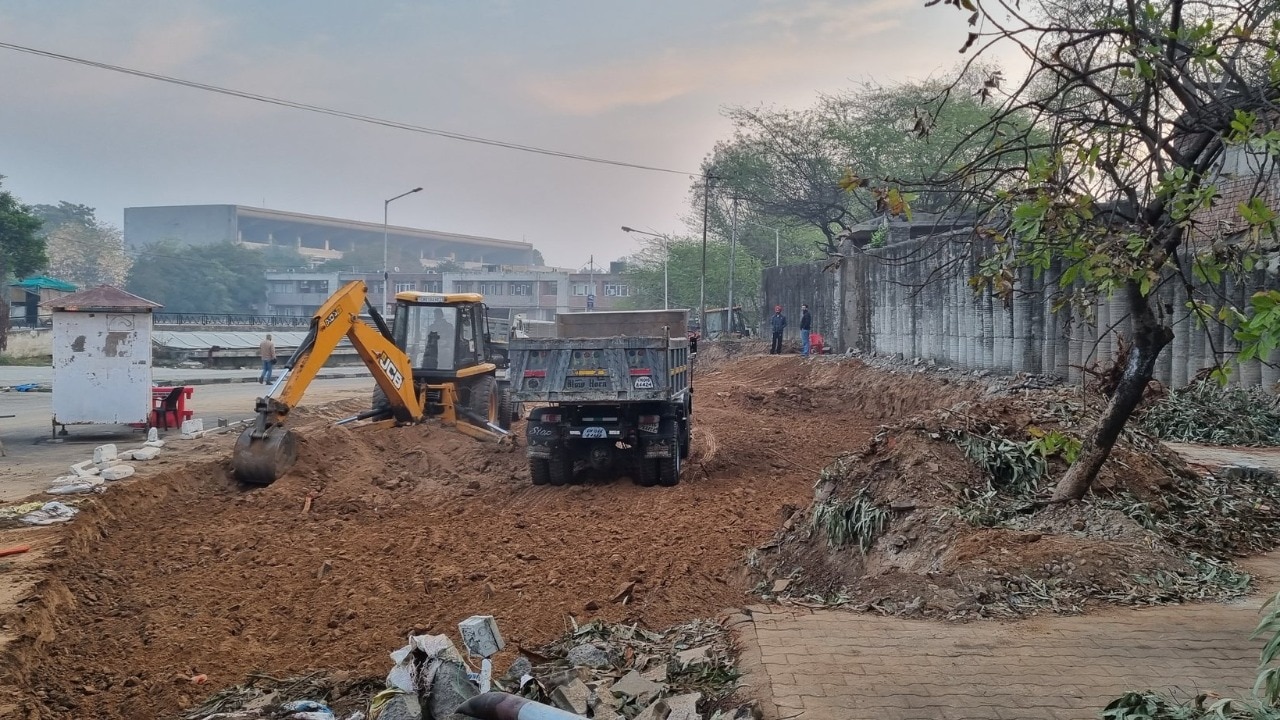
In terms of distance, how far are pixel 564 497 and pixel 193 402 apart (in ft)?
51.9

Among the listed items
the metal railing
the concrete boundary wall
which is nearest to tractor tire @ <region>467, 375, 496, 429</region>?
the concrete boundary wall

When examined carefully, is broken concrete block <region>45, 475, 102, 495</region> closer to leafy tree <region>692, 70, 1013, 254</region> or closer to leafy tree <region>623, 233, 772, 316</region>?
leafy tree <region>692, 70, 1013, 254</region>

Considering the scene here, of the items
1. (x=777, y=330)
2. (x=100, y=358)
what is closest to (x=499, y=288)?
(x=777, y=330)

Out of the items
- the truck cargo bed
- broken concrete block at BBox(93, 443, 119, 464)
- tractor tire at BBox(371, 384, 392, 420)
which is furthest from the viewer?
tractor tire at BBox(371, 384, 392, 420)

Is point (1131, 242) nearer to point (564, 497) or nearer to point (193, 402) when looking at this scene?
point (564, 497)

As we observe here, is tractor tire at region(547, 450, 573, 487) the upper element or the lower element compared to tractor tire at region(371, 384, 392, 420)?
lower

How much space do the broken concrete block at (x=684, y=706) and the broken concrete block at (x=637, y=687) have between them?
0.23m

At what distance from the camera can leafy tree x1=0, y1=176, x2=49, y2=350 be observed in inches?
1571

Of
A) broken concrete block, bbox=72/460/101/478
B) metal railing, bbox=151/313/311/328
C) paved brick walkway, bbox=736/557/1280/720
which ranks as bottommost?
paved brick walkway, bbox=736/557/1280/720

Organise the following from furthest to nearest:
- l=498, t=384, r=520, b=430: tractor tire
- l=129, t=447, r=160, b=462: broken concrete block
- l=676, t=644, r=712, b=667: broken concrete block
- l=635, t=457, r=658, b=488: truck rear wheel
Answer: l=498, t=384, r=520, b=430: tractor tire
l=129, t=447, r=160, b=462: broken concrete block
l=635, t=457, r=658, b=488: truck rear wheel
l=676, t=644, r=712, b=667: broken concrete block

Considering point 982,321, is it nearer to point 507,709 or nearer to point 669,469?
point 669,469

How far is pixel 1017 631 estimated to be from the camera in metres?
6.17

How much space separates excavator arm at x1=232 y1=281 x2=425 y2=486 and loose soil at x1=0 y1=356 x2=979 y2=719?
32cm

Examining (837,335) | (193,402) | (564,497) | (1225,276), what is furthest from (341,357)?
(1225,276)
